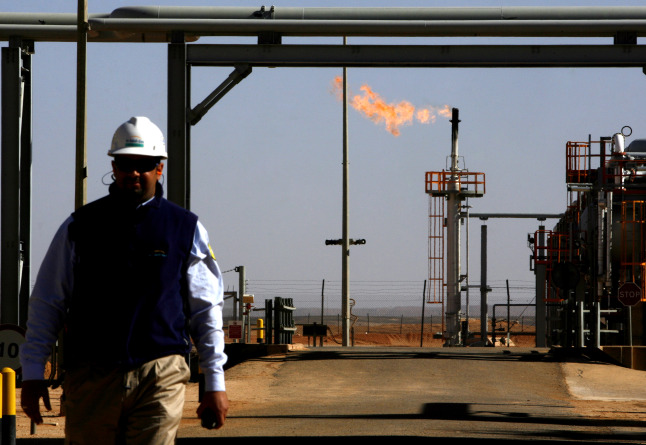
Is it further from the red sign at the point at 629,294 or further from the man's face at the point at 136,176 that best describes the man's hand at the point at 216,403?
the red sign at the point at 629,294

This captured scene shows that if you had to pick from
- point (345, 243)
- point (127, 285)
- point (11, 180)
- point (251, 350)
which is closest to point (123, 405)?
point (127, 285)

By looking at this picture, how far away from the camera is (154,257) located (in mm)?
4902

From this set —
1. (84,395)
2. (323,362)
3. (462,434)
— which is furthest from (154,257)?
(323,362)

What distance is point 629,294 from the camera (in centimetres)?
2416

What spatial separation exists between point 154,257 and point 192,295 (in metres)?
0.25

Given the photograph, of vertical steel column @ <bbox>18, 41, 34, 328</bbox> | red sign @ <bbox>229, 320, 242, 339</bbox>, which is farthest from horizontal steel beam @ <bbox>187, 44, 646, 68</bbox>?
red sign @ <bbox>229, 320, 242, 339</bbox>

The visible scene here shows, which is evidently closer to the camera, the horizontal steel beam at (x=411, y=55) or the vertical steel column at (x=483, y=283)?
the horizontal steel beam at (x=411, y=55)

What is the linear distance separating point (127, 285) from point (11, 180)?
12.9 meters

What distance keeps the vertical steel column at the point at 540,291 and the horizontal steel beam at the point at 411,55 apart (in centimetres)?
2105

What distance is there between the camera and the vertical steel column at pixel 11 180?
1694cm

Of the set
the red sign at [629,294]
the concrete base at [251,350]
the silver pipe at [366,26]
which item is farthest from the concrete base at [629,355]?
the silver pipe at [366,26]

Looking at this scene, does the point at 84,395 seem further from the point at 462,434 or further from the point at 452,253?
the point at 452,253

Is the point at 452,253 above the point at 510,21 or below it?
below

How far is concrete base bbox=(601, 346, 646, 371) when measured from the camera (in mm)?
22344
